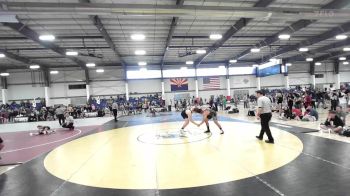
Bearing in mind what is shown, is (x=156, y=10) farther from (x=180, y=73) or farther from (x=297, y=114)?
(x=180, y=73)

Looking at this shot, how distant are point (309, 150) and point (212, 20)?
11.3 m

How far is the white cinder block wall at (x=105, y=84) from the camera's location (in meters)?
30.0

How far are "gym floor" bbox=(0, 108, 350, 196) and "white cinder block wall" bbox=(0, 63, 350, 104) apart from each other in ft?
78.6

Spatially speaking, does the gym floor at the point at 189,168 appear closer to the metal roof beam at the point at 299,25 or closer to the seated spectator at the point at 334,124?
the seated spectator at the point at 334,124

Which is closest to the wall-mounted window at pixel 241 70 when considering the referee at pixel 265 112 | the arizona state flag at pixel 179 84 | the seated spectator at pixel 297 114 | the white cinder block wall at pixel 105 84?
the white cinder block wall at pixel 105 84

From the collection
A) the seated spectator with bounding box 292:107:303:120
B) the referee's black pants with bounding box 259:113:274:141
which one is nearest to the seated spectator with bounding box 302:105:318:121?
the seated spectator with bounding box 292:107:303:120

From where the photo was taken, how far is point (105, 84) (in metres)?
31.4

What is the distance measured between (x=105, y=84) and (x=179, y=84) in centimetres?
1002

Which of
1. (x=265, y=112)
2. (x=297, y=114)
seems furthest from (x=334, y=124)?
(x=297, y=114)

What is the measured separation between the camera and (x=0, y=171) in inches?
230

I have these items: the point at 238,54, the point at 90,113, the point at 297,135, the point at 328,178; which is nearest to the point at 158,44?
the point at 90,113

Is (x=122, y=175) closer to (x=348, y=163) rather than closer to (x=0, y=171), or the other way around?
(x=0, y=171)

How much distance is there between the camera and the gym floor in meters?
4.08

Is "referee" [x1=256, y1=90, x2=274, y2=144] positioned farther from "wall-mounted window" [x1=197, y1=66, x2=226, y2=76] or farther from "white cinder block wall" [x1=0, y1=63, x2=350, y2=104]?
"white cinder block wall" [x1=0, y1=63, x2=350, y2=104]
